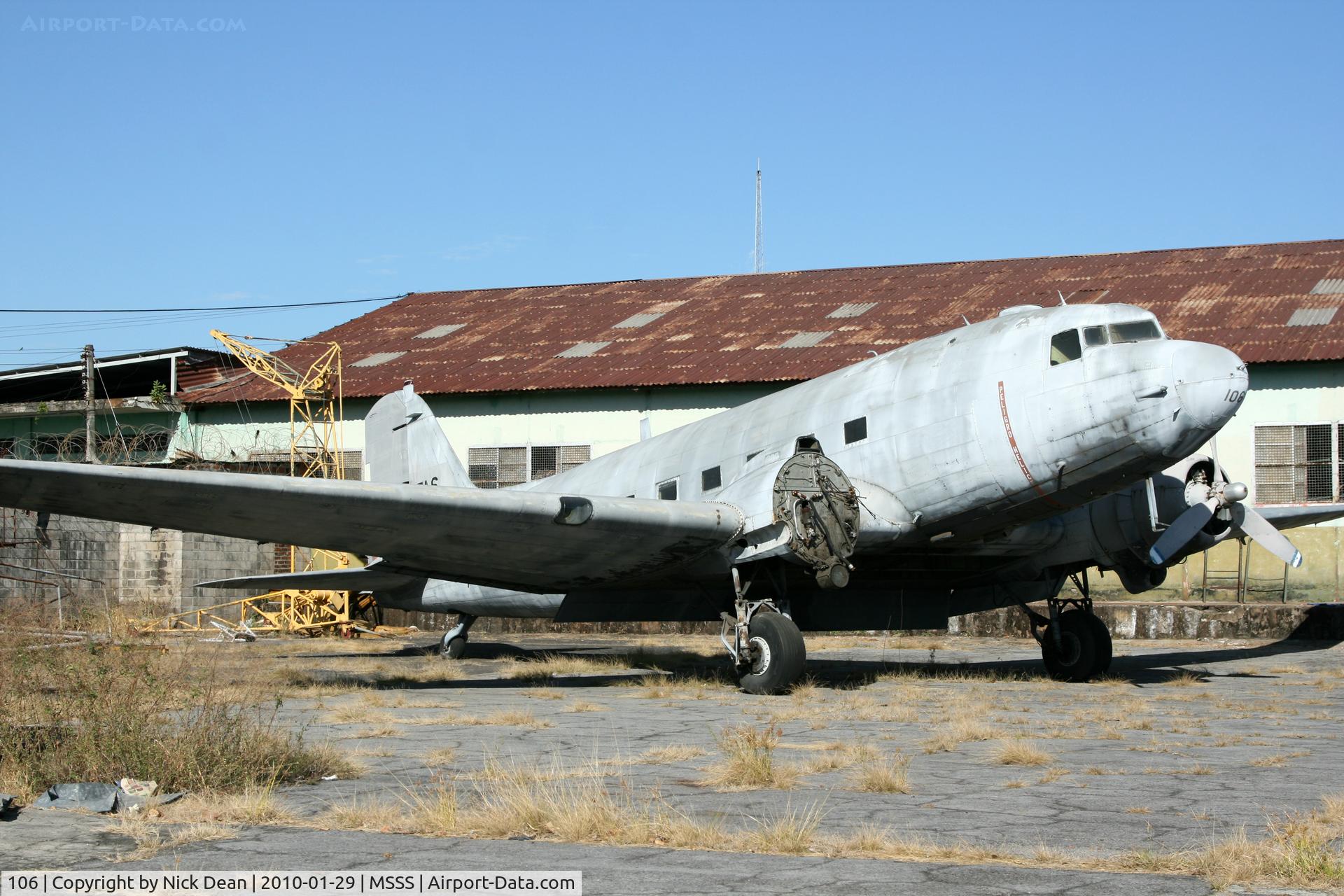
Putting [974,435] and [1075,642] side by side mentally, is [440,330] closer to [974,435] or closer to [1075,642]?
[1075,642]

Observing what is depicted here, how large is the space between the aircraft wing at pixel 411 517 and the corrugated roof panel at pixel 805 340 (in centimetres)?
1688

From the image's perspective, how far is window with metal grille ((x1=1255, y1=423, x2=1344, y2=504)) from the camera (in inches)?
1040

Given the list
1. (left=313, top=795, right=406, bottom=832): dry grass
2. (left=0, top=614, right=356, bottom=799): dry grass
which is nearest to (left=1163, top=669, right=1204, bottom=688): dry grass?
(left=0, top=614, right=356, bottom=799): dry grass

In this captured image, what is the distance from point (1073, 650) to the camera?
56.7ft

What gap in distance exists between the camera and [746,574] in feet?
53.3

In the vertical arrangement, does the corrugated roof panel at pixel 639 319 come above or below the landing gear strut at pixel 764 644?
above

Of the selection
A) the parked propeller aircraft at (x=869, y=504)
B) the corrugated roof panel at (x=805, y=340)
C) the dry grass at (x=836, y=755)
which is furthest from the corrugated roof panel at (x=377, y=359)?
the dry grass at (x=836, y=755)

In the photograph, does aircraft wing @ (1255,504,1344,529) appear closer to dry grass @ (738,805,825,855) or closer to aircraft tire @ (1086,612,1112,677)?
aircraft tire @ (1086,612,1112,677)

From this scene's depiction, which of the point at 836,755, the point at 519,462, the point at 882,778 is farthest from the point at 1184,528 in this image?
the point at 519,462

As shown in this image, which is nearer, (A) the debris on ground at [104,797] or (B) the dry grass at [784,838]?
(B) the dry grass at [784,838]

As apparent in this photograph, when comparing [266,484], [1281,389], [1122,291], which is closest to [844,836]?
[266,484]

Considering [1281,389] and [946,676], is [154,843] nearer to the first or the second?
[946,676]

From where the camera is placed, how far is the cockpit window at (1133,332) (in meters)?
14.2

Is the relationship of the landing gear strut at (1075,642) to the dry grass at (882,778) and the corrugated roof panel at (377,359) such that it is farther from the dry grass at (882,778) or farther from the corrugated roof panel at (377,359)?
the corrugated roof panel at (377,359)
